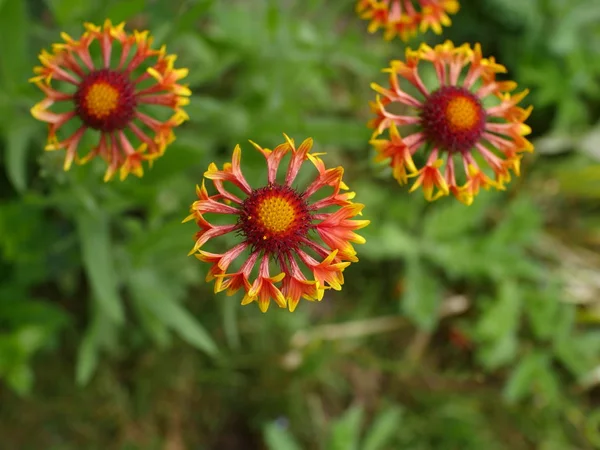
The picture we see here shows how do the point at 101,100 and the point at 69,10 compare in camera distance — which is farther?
the point at 69,10

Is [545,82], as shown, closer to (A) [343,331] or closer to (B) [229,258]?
(A) [343,331]

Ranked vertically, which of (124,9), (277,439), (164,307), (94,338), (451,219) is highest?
(451,219)

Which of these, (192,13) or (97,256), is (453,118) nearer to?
(192,13)

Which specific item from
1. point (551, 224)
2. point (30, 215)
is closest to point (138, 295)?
point (30, 215)

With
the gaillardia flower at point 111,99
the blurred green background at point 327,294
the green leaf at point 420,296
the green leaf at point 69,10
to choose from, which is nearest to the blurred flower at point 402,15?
the blurred green background at point 327,294

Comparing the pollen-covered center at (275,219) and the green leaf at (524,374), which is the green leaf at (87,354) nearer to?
the pollen-covered center at (275,219)

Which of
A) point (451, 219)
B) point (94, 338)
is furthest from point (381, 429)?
point (94, 338)

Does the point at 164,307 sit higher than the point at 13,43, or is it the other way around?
the point at 13,43

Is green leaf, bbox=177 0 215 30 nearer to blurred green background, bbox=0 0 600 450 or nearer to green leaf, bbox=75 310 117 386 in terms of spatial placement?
blurred green background, bbox=0 0 600 450
